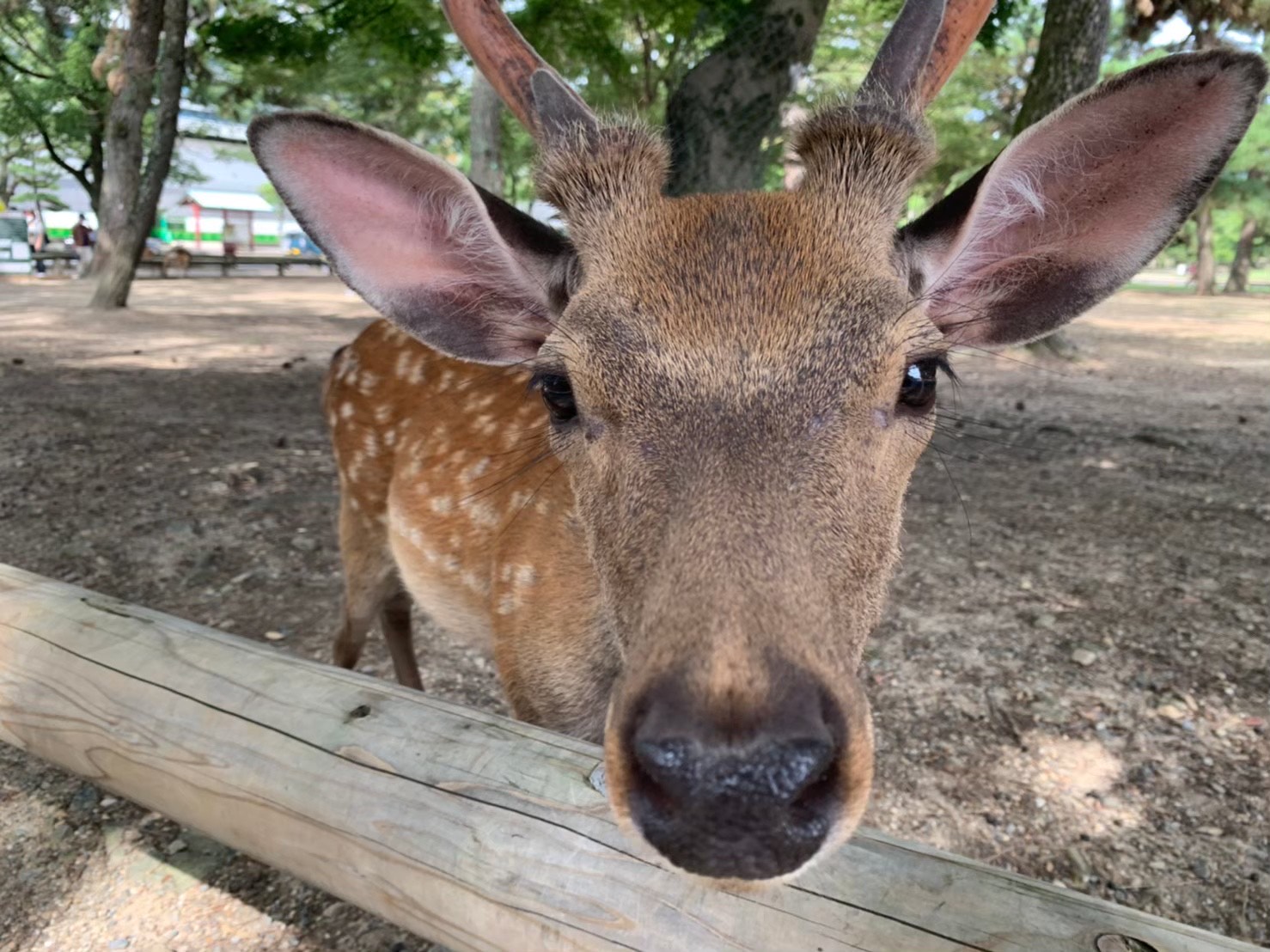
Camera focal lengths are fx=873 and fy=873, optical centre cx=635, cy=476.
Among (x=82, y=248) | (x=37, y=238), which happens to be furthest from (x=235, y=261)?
(x=37, y=238)

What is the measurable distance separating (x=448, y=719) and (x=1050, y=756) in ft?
6.85

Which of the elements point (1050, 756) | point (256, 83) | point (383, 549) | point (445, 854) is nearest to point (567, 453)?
point (445, 854)

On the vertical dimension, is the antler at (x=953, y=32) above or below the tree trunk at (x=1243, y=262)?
below

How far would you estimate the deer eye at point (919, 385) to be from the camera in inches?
60.7

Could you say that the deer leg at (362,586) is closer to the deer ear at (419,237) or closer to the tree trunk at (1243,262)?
the deer ear at (419,237)

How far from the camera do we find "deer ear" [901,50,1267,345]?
5.02ft

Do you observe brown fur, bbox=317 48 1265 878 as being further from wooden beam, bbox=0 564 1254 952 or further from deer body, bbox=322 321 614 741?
wooden beam, bbox=0 564 1254 952

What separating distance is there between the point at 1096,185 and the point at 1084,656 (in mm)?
2310

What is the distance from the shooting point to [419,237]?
1929mm

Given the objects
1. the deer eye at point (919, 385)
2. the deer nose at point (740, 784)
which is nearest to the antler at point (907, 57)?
the deer eye at point (919, 385)

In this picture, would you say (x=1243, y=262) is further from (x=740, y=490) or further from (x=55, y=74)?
(x=740, y=490)

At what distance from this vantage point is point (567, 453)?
1722 mm

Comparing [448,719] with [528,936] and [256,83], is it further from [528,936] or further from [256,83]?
[256,83]

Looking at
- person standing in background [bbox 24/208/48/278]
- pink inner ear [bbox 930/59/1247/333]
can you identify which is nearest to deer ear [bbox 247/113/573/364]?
pink inner ear [bbox 930/59/1247/333]
